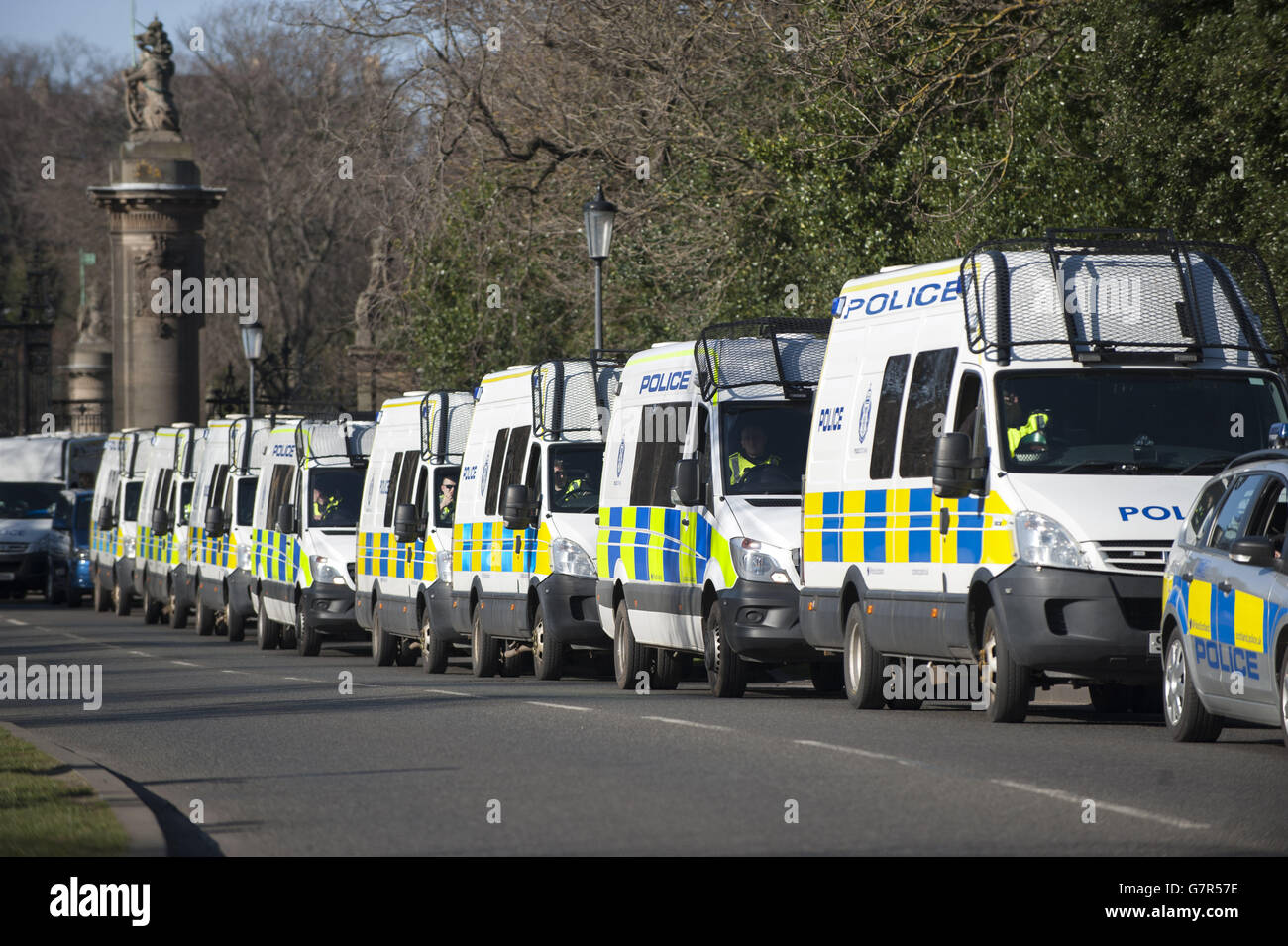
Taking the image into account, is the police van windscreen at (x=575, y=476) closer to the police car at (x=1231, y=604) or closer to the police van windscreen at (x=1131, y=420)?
the police van windscreen at (x=1131, y=420)

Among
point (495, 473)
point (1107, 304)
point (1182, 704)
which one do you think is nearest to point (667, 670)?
point (495, 473)

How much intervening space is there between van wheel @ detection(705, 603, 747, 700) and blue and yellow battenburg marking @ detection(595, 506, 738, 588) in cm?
36

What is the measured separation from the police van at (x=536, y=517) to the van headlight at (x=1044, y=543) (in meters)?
6.99

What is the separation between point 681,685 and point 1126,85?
6494mm

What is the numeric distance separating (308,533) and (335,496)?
68 cm

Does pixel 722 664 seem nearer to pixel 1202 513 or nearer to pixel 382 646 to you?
pixel 1202 513

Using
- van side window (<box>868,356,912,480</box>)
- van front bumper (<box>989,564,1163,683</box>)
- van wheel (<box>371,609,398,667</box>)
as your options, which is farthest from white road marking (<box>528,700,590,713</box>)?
van wheel (<box>371,609,398,667</box>)

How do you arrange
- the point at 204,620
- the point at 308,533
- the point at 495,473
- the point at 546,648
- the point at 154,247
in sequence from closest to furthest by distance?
1. the point at 546,648
2. the point at 495,473
3. the point at 308,533
4. the point at 204,620
5. the point at 154,247

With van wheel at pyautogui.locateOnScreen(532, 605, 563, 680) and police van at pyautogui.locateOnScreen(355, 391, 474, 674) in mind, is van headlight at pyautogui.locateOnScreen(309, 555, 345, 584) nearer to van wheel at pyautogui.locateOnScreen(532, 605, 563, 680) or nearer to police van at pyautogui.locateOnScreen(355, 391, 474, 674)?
police van at pyautogui.locateOnScreen(355, 391, 474, 674)

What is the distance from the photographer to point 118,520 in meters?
40.2

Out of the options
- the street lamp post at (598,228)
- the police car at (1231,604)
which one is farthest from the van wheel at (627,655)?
the street lamp post at (598,228)
